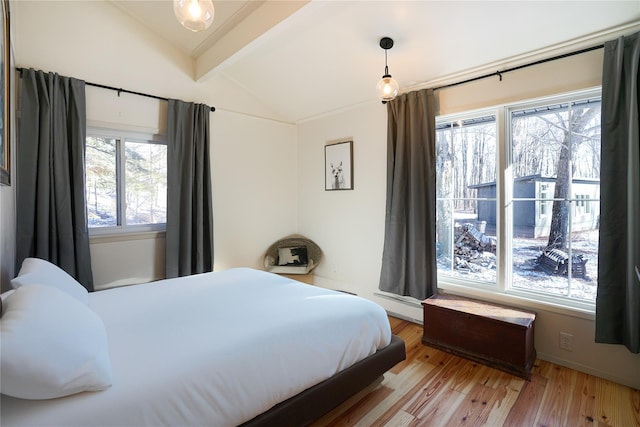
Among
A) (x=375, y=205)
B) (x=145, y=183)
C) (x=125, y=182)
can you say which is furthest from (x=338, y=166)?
(x=125, y=182)

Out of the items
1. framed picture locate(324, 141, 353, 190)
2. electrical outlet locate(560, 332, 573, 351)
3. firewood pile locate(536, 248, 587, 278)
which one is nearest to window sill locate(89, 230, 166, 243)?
framed picture locate(324, 141, 353, 190)

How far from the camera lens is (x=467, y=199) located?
290 cm

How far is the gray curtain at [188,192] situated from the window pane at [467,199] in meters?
2.45

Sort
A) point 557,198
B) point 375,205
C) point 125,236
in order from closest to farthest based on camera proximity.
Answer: point 557,198 < point 125,236 < point 375,205

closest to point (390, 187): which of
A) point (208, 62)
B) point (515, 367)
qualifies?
point (515, 367)

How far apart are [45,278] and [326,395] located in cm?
160

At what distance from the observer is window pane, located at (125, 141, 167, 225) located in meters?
3.12

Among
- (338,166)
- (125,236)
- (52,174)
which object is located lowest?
(125,236)

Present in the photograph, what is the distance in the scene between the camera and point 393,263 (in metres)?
3.17

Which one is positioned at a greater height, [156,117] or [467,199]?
[156,117]

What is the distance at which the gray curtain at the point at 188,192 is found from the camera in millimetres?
3154

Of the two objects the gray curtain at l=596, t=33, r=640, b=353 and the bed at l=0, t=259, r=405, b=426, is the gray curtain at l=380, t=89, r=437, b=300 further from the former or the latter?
the gray curtain at l=596, t=33, r=640, b=353

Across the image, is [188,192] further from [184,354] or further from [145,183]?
[184,354]

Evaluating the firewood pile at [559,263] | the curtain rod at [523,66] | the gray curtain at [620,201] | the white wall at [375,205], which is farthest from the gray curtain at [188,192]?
the gray curtain at [620,201]
